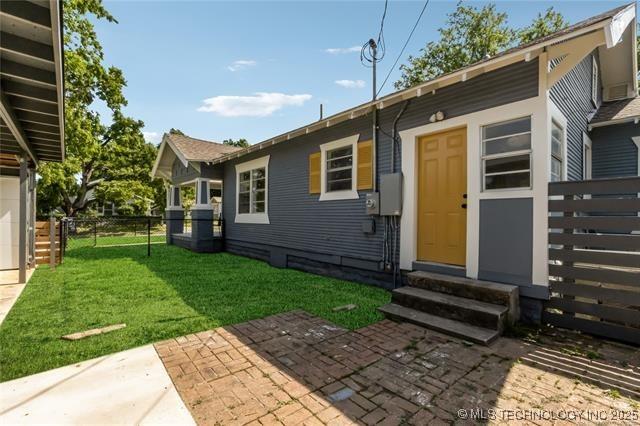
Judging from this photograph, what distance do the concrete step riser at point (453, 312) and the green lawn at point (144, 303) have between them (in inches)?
18.2

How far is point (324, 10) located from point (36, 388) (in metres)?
8.47

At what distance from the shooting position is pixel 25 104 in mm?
3975

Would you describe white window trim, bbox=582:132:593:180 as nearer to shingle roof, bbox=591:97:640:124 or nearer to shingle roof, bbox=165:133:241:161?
shingle roof, bbox=591:97:640:124

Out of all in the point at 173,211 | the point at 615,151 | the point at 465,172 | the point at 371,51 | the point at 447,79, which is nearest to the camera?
the point at 447,79

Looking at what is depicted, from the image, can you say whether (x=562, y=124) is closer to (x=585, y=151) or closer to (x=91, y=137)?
(x=585, y=151)

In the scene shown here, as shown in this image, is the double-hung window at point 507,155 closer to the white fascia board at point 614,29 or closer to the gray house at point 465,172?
the gray house at point 465,172

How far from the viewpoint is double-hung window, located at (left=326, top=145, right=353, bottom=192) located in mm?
6055

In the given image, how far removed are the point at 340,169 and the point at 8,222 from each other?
293 inches

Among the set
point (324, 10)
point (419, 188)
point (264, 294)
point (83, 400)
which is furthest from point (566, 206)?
point (324, 10)

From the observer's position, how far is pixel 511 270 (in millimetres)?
3750

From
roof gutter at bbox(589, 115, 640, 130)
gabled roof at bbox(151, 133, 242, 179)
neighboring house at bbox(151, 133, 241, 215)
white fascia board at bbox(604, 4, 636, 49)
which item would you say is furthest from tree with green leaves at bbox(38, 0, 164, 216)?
roof gutter at bbox(589, 115, 640, 130)

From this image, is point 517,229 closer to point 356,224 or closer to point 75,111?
point 356,224

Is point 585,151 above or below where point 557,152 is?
above

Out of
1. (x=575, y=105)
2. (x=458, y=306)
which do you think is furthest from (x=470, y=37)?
(x=458, y=306)
